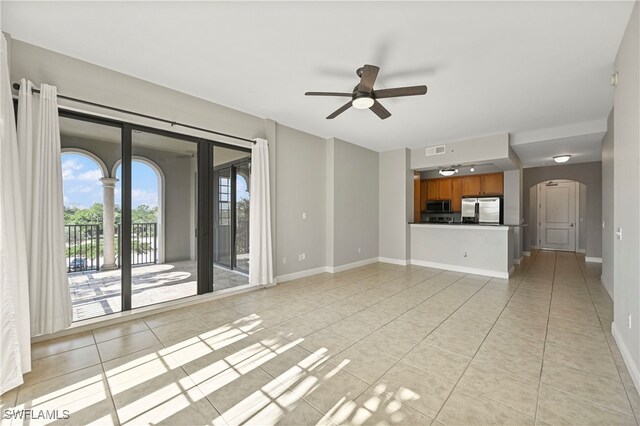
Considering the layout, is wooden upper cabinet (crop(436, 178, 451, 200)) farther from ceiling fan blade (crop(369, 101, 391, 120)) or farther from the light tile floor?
ceiling fan blade (crop(369, 101, 391, 120))

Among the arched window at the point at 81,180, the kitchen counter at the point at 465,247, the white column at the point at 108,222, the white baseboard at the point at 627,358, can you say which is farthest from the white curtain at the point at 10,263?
the kitchen counter at the point at 465,247

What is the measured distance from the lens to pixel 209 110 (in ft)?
12.3

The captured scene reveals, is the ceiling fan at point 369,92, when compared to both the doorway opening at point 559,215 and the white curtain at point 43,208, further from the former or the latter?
the doorway opening at point 559,215

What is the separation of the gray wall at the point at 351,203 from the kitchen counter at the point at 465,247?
1092 mm

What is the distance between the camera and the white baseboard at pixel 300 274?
186 inches

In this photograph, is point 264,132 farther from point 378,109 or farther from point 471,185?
point 471,185

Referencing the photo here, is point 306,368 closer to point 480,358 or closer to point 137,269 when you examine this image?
point 480,358

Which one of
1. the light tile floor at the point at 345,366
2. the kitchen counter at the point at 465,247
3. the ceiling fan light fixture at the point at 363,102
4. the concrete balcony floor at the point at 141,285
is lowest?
the light tile floor at the point at 345,366

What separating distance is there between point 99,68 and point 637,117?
4.88m

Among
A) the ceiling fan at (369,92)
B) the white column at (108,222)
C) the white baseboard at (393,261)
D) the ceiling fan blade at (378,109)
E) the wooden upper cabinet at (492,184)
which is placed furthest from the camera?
the wooden upper cabinet at (492,184)

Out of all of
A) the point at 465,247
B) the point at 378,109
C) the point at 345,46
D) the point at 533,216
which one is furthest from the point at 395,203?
the point at 533,216

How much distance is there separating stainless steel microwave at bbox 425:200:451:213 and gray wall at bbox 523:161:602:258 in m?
2.73

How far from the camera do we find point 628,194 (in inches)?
83.9

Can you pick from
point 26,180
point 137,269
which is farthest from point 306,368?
point 137,269
